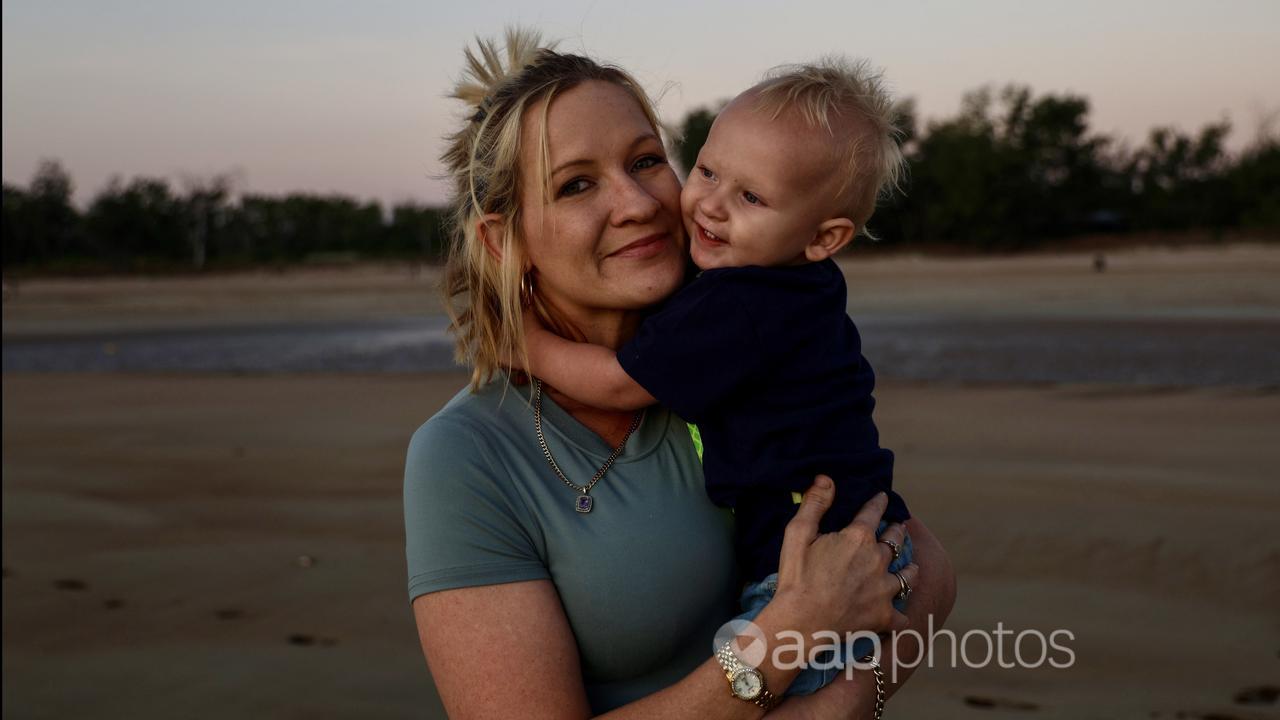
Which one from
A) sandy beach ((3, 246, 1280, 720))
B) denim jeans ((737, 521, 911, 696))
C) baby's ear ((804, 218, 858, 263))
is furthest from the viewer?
sandy beach ((3, 246, 1280, 720))

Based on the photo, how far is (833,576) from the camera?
205 centimetres

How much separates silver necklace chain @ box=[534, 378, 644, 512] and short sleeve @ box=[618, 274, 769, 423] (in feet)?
0.34

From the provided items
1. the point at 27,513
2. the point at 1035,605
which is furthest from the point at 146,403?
the point at 1035,605

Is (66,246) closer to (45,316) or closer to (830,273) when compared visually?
(45,316)

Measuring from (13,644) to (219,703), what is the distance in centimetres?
140

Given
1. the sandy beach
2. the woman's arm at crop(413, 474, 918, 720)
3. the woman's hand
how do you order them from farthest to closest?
the sandy beach
the woman's hand
the woman's arm at crop(413, 474, 918, 720)

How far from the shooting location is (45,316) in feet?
96.5

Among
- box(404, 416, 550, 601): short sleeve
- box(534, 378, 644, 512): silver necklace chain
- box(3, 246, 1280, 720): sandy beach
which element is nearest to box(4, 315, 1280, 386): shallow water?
box(3, 246, 1280, 720): sandy beach

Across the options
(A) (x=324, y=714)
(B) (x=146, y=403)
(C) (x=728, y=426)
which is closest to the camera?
(C) (x=728, y=426)

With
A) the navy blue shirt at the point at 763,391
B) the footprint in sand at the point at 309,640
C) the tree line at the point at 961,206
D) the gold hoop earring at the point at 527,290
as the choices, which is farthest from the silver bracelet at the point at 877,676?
the tree line at the point at 961,206

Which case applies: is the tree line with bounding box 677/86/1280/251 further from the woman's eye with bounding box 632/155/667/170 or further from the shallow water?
the woman's eye with bounding box 632/155/667/170

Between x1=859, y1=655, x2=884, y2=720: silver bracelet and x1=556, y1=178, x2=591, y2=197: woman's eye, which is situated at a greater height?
x1=556, y1=178, x2=591, y2=197: woman's eye

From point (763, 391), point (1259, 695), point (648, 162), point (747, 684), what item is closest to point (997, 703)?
point (1259, 695)

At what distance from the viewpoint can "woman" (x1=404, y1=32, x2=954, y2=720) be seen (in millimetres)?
1912
